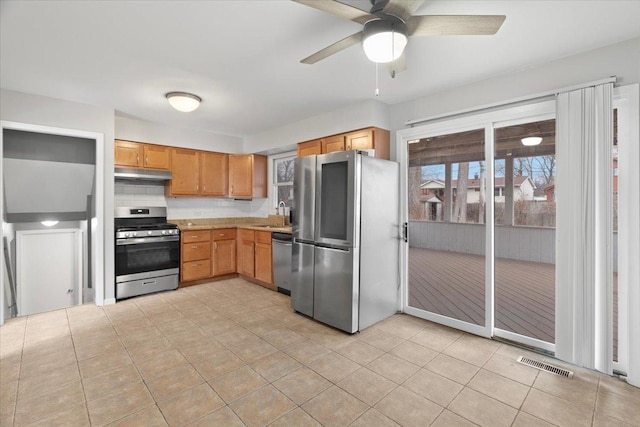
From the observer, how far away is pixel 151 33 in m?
2.19

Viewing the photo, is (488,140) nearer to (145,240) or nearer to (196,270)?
(196,270)

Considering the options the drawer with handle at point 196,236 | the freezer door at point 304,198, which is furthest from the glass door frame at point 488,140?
the drawer with handle at point 196,236

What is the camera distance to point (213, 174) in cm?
525

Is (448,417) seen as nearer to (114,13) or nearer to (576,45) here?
(576,45)

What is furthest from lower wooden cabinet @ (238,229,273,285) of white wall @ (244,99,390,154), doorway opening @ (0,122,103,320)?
doorway opening @ (0,122,103,320)

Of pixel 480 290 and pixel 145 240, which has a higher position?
pixel 145 240

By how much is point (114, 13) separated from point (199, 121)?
104 inches

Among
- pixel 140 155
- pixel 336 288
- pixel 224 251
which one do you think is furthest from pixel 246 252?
pixel 336 288

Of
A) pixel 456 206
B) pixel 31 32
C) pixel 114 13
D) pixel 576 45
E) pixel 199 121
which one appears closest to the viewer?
pixel 114 13

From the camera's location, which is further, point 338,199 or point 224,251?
point 224,251

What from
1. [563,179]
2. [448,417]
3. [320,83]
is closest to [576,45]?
[563,179]

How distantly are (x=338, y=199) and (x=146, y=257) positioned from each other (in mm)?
2962

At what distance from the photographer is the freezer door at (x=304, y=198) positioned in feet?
11.2

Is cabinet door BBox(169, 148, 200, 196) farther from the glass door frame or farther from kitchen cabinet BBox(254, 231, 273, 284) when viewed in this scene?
the glass door frame
